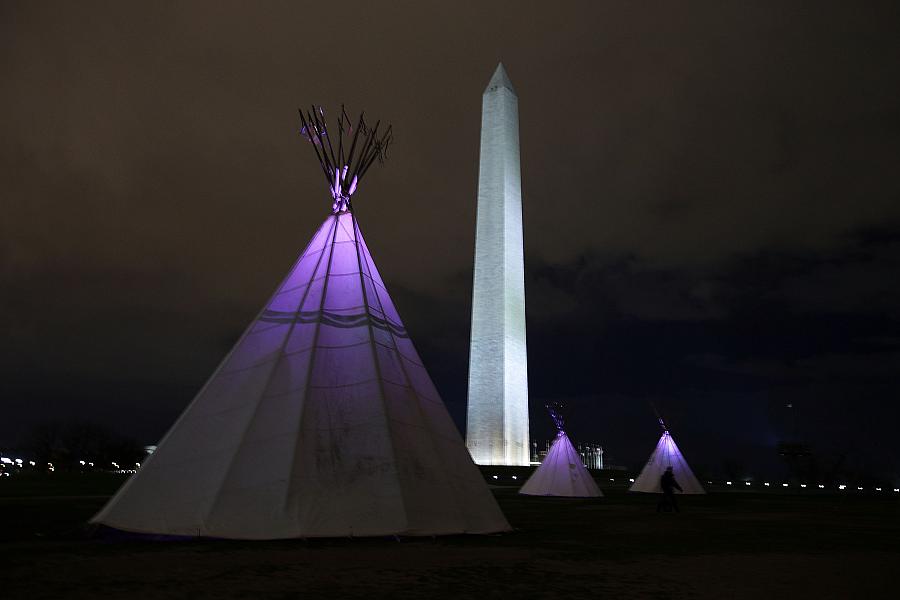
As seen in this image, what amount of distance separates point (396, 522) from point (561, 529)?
179 inches

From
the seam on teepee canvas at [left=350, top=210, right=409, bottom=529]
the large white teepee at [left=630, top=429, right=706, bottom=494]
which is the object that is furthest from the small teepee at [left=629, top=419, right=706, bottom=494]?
the seam on teepee canvas at [left=350, top=210, right=409, bottom=529]

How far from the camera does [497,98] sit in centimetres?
4400

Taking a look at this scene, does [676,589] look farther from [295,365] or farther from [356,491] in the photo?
[295,365]

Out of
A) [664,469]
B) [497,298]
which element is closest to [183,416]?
[664,469]

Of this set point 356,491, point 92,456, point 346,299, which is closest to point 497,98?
point 346,299

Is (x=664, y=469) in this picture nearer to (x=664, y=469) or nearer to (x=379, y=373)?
(x=664, y=469)

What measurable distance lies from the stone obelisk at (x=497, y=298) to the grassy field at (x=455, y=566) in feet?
99.0

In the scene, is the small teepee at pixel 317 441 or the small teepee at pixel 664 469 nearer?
the small teepee at pixel 317 441

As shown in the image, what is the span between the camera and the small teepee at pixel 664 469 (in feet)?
106

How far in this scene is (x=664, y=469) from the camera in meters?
33.0

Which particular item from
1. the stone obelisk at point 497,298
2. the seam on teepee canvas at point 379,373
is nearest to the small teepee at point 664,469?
the stone obelisk at point 497,298

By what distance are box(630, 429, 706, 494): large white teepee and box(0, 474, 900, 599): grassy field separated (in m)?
21.0

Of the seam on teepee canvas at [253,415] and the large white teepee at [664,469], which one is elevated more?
the large white teepee at [664,469]

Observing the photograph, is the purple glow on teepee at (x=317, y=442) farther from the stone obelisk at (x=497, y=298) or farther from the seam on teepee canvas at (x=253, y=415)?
the stone obelisk at (x=497, y=298)
